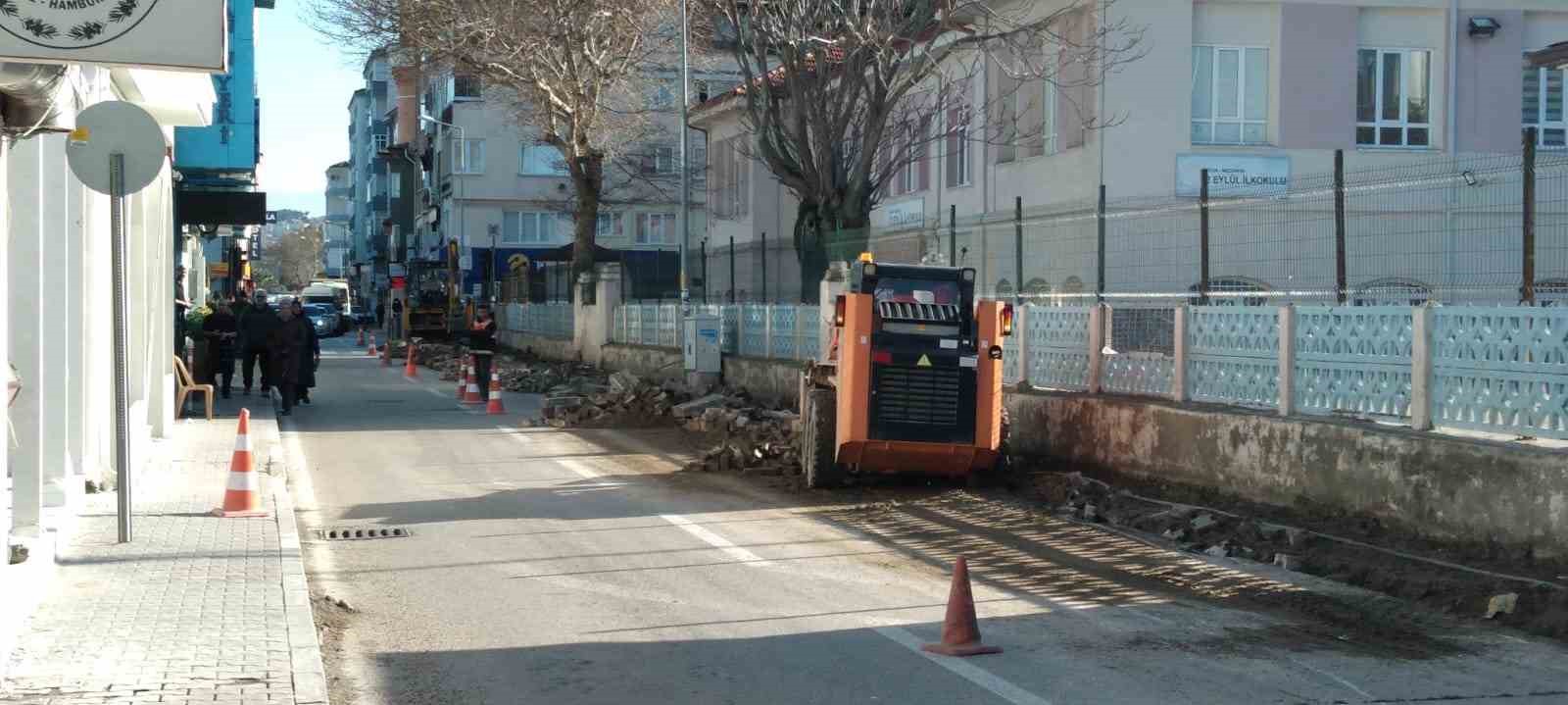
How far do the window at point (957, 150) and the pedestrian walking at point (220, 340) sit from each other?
13716 mm

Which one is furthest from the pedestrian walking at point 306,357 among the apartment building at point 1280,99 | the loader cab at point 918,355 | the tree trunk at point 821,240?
the loader cab at point 918,355

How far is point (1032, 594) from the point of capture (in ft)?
31.2

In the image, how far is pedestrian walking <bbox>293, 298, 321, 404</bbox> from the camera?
24.2m

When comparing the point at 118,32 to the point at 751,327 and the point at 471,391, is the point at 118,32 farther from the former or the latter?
the point at 471,391

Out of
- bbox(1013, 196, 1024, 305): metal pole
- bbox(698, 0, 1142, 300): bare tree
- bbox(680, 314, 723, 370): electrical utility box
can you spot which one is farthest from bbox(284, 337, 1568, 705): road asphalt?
bbox(680, 314, 723, 370): electrical utility box

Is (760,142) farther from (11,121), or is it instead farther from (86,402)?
(11,121)

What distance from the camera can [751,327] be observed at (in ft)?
85.6

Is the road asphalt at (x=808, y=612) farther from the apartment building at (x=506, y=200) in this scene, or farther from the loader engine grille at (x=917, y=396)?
the apartment building at (x=506, y=200)

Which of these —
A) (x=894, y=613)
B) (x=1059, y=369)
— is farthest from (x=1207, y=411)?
(x=894, y=613)

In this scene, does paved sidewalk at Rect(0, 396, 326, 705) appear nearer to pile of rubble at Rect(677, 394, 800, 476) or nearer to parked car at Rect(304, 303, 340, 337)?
pile of rubble at Rect(677, 394, 800, 476)

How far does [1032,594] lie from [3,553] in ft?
17.7

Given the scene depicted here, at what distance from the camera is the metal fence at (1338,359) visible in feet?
33.4

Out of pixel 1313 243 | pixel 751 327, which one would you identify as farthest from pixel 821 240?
pixel 1313 243

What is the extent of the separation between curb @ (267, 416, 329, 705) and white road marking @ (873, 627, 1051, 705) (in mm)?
2717
